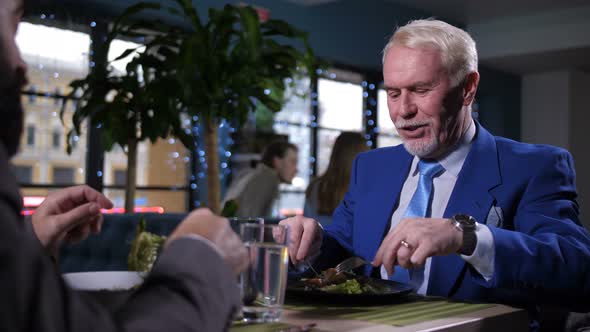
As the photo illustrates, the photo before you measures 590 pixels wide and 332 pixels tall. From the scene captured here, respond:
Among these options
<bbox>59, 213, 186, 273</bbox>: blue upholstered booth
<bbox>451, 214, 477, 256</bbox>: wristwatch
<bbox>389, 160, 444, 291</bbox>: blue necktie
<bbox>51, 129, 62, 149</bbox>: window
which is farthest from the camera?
<bbox>51, 129, 62, 149</bbox>: window

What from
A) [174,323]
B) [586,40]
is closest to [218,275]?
[174,323]

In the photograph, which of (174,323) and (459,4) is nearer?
(174,323)

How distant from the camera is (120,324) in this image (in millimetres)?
559

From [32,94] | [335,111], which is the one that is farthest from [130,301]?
[335,111]

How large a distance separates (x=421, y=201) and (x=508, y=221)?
219 millimetres

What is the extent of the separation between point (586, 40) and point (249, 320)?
8.62 meters

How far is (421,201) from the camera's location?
1.69 meters

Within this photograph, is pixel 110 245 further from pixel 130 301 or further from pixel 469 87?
pixel 130 301

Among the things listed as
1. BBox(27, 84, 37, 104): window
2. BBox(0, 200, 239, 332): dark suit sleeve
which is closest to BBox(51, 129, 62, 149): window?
BBox(27, 84, 37, 104): window

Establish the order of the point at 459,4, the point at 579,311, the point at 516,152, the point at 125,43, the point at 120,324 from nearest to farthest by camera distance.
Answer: the point at 120,324 → the point at 579,311 → the point at 516,152 → the point at 125,43 → the point at 459,4

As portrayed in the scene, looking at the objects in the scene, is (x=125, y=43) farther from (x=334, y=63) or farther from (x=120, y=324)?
(x=120, y=324)

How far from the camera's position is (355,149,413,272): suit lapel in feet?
5.79

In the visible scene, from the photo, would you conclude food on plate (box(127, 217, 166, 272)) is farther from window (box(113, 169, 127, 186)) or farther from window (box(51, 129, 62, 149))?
window (box(113, 169, 127, 186))

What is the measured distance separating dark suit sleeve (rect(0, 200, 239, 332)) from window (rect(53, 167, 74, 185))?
4877 millimetres
